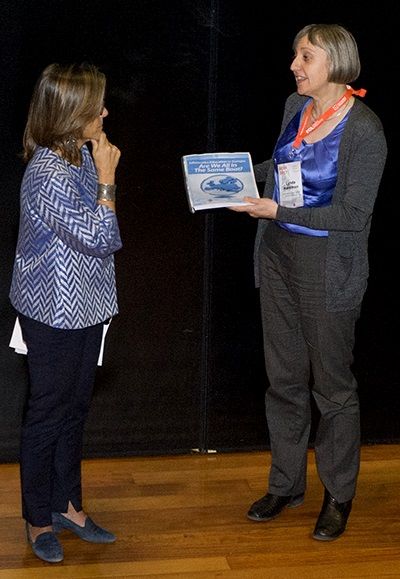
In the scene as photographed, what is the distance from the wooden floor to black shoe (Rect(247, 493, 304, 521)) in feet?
0.09

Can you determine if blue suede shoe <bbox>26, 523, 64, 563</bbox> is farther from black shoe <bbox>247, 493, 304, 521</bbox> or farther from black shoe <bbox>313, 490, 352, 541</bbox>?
black shoe <bbox>313, 490, 352, 541</bbox>

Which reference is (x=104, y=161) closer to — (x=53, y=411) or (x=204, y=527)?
(x=53, y=411)

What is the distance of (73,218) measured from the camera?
10.6ft

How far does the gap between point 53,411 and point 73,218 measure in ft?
2.09

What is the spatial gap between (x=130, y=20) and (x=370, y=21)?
38.1 inches

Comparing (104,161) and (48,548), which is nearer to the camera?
(104,161)

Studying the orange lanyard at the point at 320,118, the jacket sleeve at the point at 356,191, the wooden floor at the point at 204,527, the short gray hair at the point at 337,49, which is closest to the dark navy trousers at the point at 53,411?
the wooden floor at the point at 204,527

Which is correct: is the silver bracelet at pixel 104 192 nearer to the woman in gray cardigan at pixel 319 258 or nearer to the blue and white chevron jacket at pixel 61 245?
the blue and white chevron jacket at pixel 61 245

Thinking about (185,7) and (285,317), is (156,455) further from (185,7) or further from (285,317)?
(185,7)

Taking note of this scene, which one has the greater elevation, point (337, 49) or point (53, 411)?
point (337, 49)

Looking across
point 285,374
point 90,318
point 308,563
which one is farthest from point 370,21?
point 308,563

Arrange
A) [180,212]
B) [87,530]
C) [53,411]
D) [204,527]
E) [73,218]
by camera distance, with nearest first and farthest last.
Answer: [73,218], [53,411], [87,530], [204,527], [180,212]

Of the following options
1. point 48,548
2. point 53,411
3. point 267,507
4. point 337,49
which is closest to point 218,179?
point 337,49

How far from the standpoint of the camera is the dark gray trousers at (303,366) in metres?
3.65
